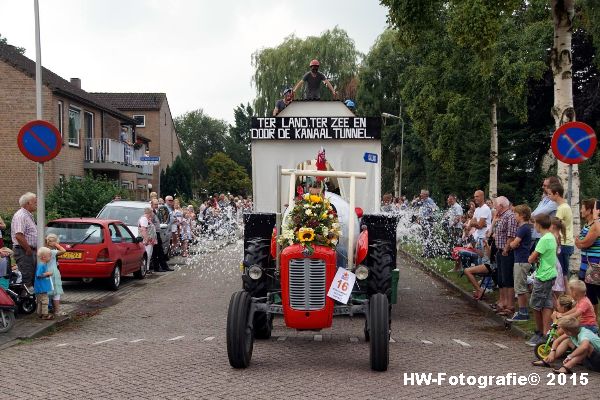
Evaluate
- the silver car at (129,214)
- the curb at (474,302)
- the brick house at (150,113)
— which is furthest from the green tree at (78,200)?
the brick house at (150,113)

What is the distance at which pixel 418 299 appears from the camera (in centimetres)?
1520

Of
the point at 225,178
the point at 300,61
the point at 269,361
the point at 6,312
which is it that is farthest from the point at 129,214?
the point at 225,178

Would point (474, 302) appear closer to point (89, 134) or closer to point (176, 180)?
point (89, 134)

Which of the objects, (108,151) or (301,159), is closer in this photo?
(301,159)

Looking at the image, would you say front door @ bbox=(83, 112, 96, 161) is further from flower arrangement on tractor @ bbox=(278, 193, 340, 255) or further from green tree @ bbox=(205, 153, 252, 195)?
green tree @ bbox=(205, 153, 252, 195)

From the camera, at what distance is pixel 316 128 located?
13.0 m

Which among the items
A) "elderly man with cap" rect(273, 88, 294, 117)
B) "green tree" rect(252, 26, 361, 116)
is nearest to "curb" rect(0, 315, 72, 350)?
"elderly man with cap" rect(273, 88, 294, 117)

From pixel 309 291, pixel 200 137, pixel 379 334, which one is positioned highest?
pixel 200 137

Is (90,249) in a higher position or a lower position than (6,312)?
higher

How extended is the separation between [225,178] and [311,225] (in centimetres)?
7592

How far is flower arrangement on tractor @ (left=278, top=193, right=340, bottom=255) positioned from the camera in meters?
8.45

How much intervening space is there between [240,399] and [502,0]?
8.91 m

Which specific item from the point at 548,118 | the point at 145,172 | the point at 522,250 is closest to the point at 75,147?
the point at 145,172

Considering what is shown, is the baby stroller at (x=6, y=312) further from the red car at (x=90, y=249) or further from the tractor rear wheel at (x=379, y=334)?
the tractor rear wheel at (x=379, y=334)
